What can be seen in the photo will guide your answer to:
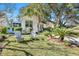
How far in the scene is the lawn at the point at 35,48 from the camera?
273 cm

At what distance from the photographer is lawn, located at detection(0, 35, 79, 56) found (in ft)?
8.96

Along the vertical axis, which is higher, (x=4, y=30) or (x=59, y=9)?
(x=59, y=9)

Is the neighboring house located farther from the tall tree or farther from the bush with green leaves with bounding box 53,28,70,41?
the bush with green leaves with bounding box 53,28,70,41

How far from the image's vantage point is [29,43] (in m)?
2.76

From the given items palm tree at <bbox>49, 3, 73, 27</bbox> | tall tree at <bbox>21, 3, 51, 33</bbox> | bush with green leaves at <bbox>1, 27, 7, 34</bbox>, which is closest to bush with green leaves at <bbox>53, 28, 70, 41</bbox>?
palm tree at <bbox>49, 3, 73, 27</bbox>

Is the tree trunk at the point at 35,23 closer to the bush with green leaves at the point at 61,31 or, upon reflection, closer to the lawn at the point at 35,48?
the lawn at the point at 35,48

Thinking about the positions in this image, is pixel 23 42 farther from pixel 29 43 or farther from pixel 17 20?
pixel 17 20

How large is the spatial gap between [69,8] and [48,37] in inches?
14.3

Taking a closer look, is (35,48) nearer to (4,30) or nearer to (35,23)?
(35,23)

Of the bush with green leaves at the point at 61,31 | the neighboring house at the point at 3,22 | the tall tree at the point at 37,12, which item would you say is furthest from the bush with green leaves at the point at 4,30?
the bush with green leaves at the point at 61,31

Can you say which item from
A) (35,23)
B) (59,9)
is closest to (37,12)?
(35,23)

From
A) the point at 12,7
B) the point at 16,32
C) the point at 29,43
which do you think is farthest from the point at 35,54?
the point at 12,7

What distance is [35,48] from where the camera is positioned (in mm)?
2750

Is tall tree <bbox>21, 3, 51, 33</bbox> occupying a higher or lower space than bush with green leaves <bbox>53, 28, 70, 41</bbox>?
higher
